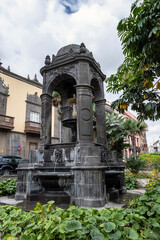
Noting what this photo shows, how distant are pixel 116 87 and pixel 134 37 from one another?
2.47 metres

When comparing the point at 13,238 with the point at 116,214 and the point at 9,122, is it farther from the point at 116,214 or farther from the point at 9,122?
the point at 9,122

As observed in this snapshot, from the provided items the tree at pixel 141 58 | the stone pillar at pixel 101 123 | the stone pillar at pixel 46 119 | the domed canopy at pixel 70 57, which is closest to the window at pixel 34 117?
the domed canopy at pixel 70 57

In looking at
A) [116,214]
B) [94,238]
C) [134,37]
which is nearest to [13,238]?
[94,238]

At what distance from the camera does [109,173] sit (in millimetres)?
4914

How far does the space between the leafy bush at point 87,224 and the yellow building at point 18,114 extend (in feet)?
59.4

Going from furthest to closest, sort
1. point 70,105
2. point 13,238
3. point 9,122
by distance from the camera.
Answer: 1. point 9,122
2. point 70,105
3. point 13,238

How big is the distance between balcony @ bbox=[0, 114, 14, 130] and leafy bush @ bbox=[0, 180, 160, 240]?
58.5ft

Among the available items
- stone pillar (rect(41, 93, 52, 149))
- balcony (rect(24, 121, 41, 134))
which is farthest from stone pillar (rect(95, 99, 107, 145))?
balcony (rect(24, 121, 41, 134))

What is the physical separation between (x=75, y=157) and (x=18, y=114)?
60.9 feet

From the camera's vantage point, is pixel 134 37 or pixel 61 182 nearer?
pixel 134 37

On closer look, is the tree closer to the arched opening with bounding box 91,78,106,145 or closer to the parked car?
the arched opening with bounding box 91,78,106,145

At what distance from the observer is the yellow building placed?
65.4 ft

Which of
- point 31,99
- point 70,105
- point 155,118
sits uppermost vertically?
point 31,99

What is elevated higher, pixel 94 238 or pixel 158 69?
pixel 158 69
